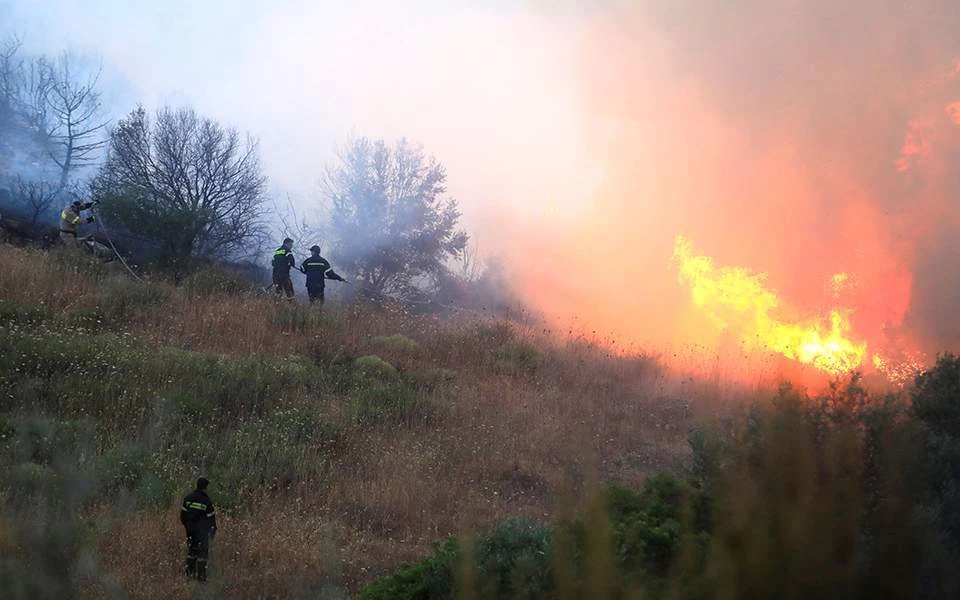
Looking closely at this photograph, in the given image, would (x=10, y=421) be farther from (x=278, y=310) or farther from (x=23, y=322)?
(x=278, y=310)

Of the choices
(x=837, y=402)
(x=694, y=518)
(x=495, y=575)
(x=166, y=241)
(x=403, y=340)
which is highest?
(x=166, y=241)

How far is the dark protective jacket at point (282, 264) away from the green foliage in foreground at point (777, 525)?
37.2ft

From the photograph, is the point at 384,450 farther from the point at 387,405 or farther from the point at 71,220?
the point at 71,220

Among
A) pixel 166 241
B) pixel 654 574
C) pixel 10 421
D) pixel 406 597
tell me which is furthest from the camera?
pixel 166 241

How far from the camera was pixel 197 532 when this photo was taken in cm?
577

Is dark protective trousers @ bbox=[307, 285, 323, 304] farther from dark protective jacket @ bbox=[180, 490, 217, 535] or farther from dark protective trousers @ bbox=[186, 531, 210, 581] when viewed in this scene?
dark protective trousers @ bbox=[186, 531, 210, 581]

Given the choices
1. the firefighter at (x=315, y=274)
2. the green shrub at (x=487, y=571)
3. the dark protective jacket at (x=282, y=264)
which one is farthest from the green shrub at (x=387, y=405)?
the dark protective jacket at (x=282, y=264)

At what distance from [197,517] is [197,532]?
11cm

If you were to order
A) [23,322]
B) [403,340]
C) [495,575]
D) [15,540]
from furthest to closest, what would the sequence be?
1. [403,340]
2. [23,322]
3. [15,540]
4. [495,575]

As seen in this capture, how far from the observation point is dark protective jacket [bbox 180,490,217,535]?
577 centimetres

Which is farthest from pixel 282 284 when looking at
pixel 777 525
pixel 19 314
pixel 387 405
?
pixel 777 525

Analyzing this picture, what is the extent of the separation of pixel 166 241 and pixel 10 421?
31.0ft

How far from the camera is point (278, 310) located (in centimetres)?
1378

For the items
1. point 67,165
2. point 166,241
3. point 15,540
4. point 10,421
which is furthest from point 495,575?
point 67,165
